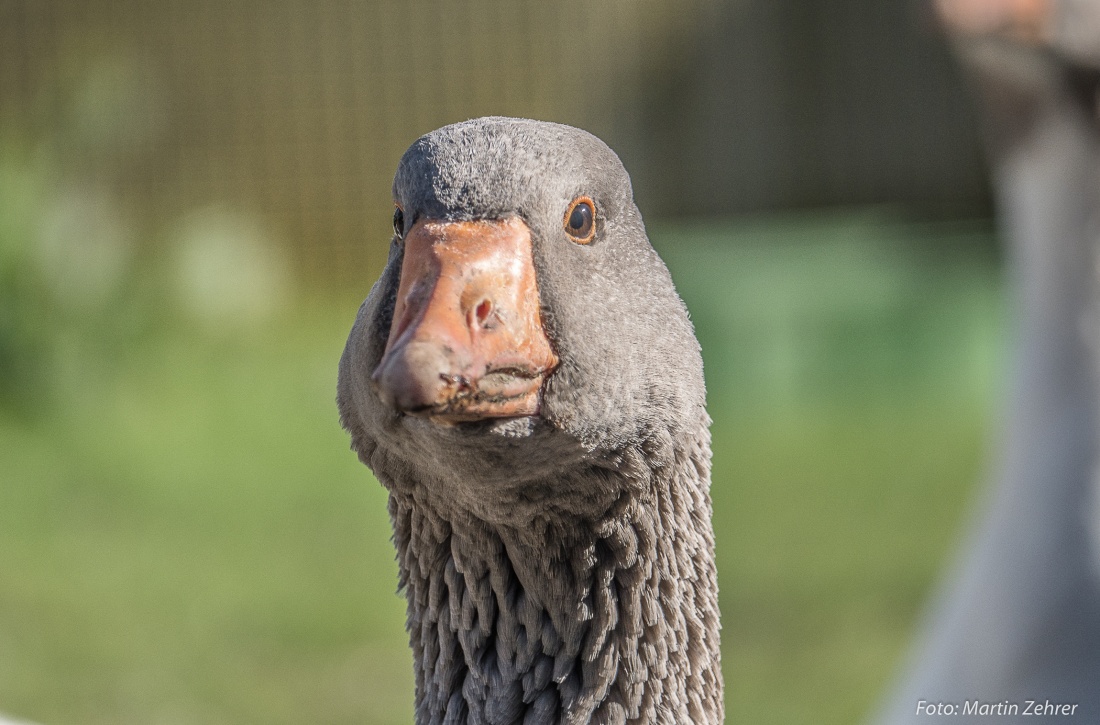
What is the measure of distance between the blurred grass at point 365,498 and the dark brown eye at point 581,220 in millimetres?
2836

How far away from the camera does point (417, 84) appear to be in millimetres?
8648

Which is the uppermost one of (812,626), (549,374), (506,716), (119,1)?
(119,1)

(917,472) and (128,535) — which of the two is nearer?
(128,535)


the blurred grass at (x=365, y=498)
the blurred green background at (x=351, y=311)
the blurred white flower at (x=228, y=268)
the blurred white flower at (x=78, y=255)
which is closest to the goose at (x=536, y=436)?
the blurred green background at (x=351, y=311)

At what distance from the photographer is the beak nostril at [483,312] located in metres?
1.34


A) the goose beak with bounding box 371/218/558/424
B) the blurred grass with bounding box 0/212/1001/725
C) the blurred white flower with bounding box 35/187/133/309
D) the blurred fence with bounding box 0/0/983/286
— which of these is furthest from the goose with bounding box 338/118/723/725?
the blurred fence with bounding box 0/0/983/286

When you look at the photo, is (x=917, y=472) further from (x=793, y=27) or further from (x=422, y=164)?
(x=422, y=164)

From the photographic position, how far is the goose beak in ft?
4.12

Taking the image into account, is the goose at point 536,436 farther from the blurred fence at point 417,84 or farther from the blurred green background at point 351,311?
the blurred fence at point 417,84

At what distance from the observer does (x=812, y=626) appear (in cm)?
472

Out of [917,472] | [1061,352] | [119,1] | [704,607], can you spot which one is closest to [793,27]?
[917,472]

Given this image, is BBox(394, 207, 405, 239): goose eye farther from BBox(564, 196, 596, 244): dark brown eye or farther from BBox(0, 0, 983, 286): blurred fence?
BBox(0, 0, 983, 286): blurred fence

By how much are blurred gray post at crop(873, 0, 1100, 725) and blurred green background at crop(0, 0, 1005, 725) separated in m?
0.43

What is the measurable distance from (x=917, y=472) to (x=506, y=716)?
477cm
